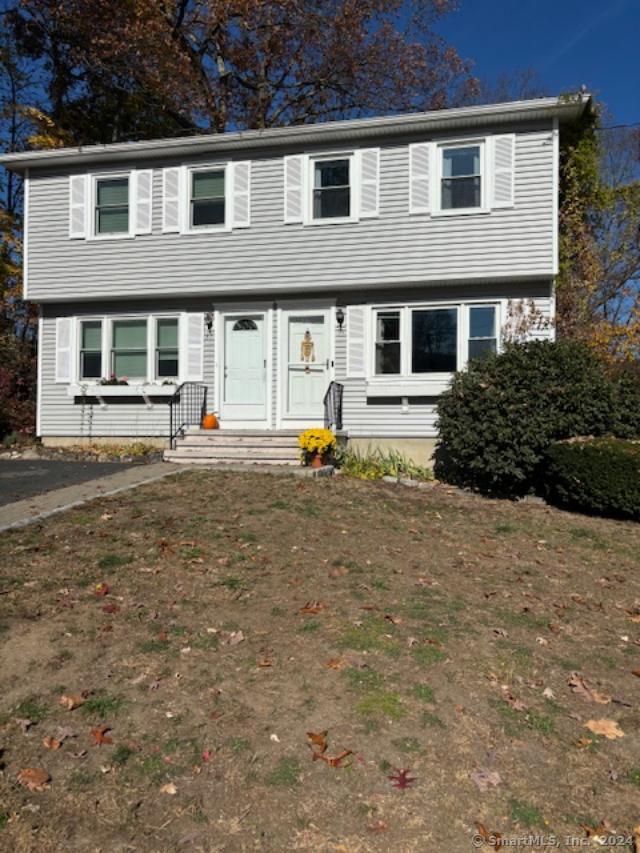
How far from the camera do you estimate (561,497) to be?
9.30 meters

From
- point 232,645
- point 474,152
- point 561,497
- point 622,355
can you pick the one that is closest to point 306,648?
point 232,645

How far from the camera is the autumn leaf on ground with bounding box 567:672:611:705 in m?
3.85

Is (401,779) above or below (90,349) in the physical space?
below

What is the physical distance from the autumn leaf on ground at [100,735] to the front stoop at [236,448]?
25.3 ft

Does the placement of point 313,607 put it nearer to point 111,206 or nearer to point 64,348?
point 64,348

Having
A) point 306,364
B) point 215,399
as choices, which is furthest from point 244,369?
point 306,364

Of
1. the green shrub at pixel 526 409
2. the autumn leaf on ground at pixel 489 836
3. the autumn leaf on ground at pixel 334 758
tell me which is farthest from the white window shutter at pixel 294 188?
the autumn leaf on ground at pixel 489 836

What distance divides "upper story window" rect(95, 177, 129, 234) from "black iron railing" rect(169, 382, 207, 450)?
345 centimetres

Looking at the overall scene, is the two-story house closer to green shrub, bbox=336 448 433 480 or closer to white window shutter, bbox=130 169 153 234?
white window shutter, bbox=130 169 153 234

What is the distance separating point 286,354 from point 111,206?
470 centimetres

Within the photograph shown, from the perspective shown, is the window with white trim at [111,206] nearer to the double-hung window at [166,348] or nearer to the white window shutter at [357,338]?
the double-hung window at [166,348]

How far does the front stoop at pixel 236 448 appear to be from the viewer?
36.6 ft

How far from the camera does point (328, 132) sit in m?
12.2

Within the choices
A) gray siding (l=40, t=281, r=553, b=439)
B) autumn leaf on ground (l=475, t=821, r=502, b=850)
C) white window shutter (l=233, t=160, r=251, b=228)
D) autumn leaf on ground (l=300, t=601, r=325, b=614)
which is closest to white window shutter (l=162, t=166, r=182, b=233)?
white window shutter (l=233, t=160, r=251, b=228)
